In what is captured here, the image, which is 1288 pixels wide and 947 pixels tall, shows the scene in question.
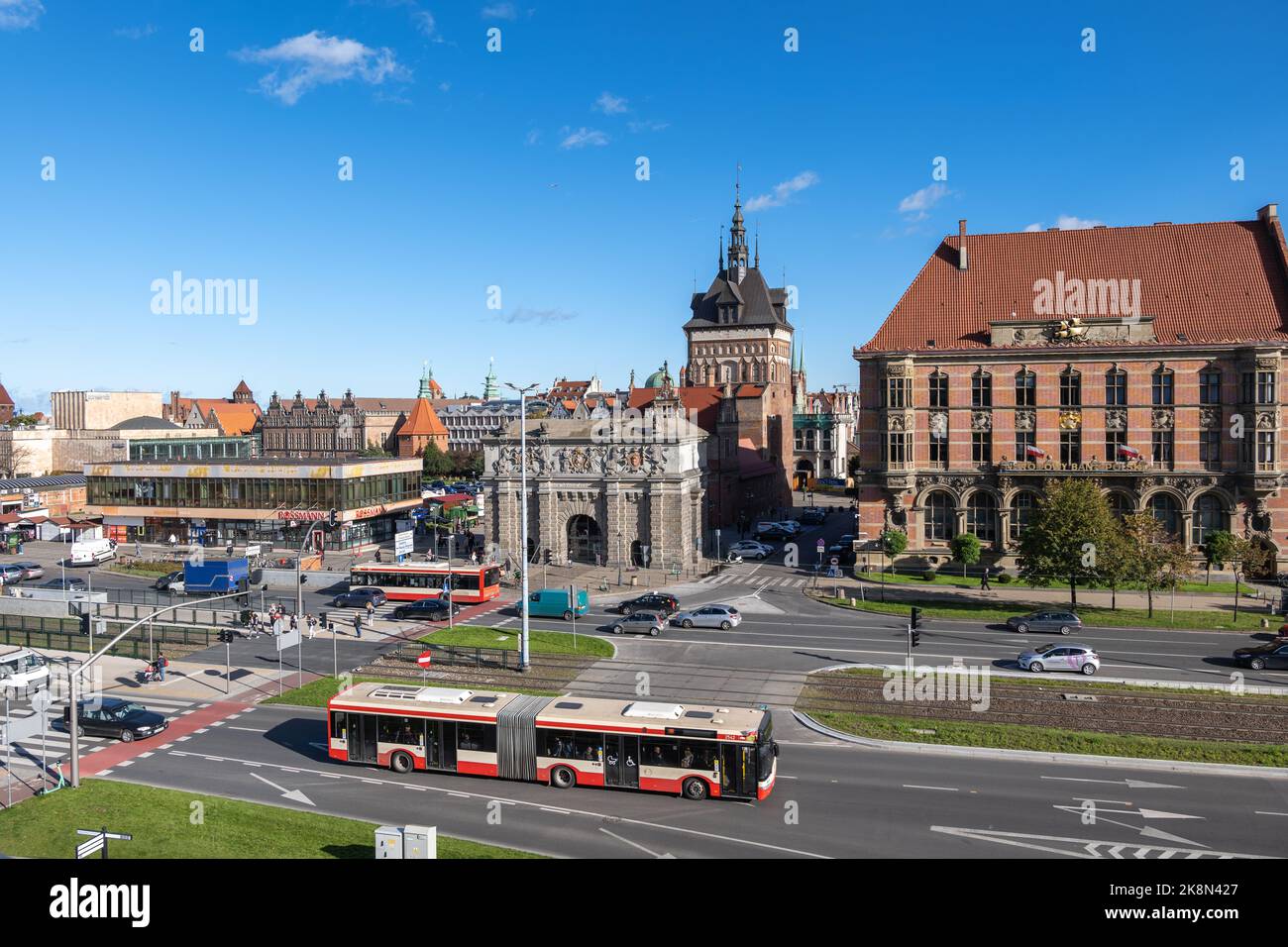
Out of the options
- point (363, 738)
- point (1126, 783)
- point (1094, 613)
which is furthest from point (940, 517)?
point (363, 738)

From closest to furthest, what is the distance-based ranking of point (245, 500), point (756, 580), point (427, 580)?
point (427, 580) → point (756, 580) → point (245, 500)

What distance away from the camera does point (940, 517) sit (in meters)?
63.6

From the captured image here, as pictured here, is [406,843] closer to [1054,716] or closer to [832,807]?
[832,807]

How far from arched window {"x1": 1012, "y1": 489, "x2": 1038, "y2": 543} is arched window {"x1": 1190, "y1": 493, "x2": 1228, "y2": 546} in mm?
9229

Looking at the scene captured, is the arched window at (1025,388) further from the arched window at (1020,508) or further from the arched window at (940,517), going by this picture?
the arched window at (940,517)

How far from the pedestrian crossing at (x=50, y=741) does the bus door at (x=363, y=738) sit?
8024mm

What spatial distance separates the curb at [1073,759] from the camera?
90.6ft

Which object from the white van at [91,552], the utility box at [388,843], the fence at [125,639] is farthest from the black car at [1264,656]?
the white van at [91,552]

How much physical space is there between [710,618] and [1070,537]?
18922mm

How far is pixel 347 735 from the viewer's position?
29078mm

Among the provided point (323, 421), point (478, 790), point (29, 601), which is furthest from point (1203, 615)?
point (323, 421)

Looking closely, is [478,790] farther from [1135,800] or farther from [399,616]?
[399,616]

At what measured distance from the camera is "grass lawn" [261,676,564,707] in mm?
36656

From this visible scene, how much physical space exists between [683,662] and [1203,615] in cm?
2803
